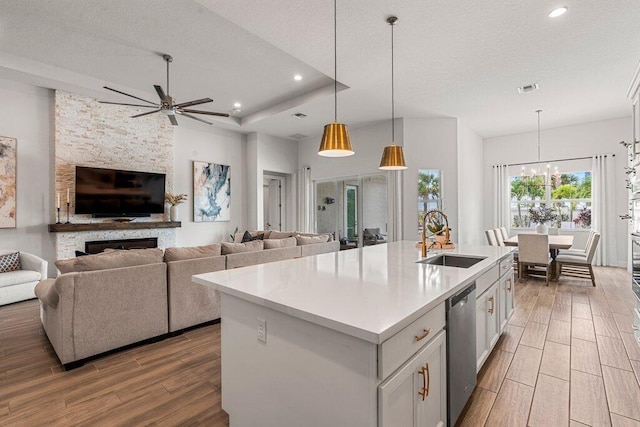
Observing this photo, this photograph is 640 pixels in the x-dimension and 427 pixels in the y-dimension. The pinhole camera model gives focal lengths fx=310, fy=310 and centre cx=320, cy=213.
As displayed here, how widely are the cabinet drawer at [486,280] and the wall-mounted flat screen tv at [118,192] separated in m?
5.88

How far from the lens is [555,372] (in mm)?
2416

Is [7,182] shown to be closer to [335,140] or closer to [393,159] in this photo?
[335,140]

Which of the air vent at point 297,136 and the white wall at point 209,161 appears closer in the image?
the white wall at point 209,161

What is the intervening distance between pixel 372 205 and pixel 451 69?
11.5ft

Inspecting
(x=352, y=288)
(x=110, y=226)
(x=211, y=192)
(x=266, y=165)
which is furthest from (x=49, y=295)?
(x=266, y=165)

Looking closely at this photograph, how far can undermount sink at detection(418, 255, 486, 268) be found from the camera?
261cm

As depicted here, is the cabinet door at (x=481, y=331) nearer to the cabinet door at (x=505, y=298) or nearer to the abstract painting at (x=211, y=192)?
the cabinet door at (x=505, y=298)

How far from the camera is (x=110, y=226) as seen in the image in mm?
5422

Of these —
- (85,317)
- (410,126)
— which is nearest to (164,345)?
(85,317)

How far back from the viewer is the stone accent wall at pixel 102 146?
16.4 ft

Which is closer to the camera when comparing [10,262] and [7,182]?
[10,262]

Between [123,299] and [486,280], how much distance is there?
9.93 ft

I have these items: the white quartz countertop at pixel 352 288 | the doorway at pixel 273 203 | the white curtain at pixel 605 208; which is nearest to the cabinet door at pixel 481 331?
the white quartz countertop at pixel 352 288

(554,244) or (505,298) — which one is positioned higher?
(554,244)
